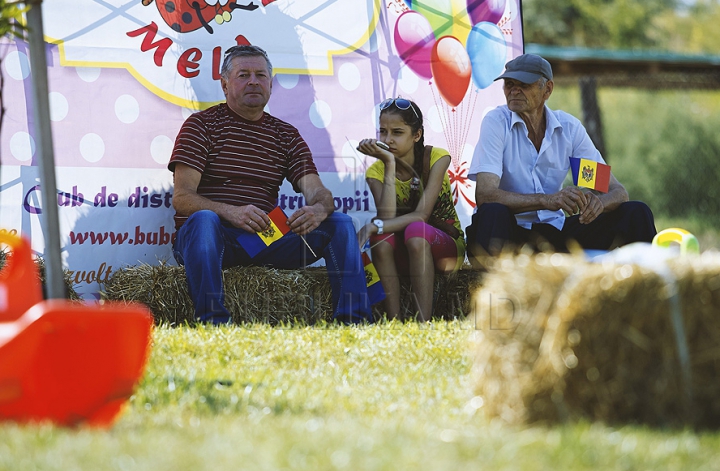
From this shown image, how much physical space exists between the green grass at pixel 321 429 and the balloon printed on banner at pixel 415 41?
93.4 inches

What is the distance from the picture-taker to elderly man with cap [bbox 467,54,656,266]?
4371 mm

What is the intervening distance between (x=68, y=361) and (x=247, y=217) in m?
2.24

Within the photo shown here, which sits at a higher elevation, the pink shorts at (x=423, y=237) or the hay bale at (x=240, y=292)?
the pink shorts at (x=423, y=237)

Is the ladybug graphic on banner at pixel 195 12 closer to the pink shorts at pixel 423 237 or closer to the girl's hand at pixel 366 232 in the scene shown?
the girl's hand at pixel 366 232

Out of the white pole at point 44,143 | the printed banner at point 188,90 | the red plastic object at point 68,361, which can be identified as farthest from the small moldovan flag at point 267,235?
the red plastic object at point 68,361

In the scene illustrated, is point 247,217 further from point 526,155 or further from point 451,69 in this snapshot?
point 451,69

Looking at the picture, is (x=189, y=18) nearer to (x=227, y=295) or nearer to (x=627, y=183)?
(x=227, y=295)

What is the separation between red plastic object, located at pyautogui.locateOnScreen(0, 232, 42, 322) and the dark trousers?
2467 mm

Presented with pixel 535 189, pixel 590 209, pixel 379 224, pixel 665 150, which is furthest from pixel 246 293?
pixel 665 150

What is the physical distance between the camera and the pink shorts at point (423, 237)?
4.34m

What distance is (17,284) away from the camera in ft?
7.29

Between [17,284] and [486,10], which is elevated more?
[486,10]

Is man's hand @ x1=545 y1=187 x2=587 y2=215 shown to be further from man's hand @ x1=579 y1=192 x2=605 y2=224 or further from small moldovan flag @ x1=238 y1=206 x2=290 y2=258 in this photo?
small moldovan flag @ x1=238 y1=206 x2=290 y2=258

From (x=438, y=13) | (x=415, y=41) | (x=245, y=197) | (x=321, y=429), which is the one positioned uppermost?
(x=438, y=13)
